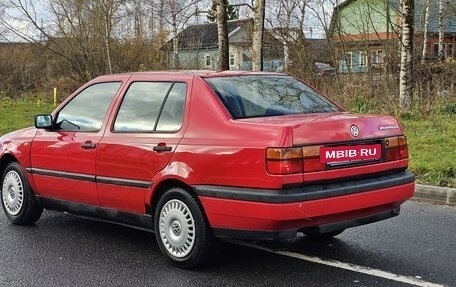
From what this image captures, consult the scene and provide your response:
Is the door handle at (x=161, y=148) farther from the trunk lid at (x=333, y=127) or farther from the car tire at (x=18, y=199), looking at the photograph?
the car tire at (x=18, y=199)

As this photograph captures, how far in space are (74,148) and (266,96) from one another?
191cm

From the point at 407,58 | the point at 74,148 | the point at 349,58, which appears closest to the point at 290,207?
the point at 74,148

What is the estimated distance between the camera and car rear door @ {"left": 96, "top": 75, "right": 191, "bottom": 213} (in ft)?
16.3

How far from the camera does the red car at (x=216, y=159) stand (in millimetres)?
4312

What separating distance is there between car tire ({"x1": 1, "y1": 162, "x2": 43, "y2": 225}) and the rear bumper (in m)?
2.59

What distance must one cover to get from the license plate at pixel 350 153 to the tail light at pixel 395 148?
0.11 m

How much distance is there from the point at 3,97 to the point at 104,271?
30079 mm

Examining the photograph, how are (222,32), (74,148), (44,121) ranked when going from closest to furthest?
(74,148)
(44,121)
(222,32)

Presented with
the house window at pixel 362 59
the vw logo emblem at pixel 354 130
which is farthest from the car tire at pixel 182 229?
the house window at pixel 362 59

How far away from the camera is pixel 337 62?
73.6 feet

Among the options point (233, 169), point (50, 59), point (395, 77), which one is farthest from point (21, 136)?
point (50, 59)

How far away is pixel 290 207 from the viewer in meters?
4.20

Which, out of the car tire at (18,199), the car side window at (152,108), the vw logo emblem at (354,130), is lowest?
the car tire at (18,199)

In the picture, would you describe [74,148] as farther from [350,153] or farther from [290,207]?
[350,153]
